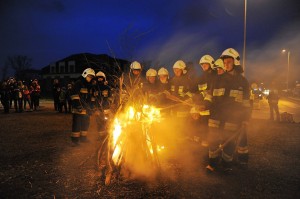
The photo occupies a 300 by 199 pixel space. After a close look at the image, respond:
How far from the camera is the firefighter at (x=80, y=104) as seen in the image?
23.1ft

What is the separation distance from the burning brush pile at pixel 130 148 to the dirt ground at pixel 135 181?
0.26m

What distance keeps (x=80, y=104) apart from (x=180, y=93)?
2.70 m

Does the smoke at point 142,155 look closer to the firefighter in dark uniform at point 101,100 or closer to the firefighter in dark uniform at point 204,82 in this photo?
the firefighter in dark uniform at point 204,82

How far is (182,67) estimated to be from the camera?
22.8ft

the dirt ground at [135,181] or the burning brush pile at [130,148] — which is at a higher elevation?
the burning brush pile at [130,148]

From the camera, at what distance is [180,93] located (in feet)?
22.6

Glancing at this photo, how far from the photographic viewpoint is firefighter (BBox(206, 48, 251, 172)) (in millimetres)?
4969

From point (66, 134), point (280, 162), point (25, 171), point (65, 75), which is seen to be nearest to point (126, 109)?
point (25, 171)

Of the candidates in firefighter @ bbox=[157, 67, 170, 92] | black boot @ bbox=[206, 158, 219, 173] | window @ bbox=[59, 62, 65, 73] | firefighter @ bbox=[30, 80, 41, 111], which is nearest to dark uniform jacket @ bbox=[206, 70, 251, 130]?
black boot @ bbox=[206, 158, 219, 173]

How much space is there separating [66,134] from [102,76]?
100 inches

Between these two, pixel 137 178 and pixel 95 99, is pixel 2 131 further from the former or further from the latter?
pixel 137 178

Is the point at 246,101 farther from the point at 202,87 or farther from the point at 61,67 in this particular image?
the point at 61,67

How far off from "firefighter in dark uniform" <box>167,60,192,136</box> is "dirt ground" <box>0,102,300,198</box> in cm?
83

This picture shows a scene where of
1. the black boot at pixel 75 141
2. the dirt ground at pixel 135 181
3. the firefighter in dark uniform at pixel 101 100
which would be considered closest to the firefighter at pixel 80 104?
the black boot at pixel 75 141
